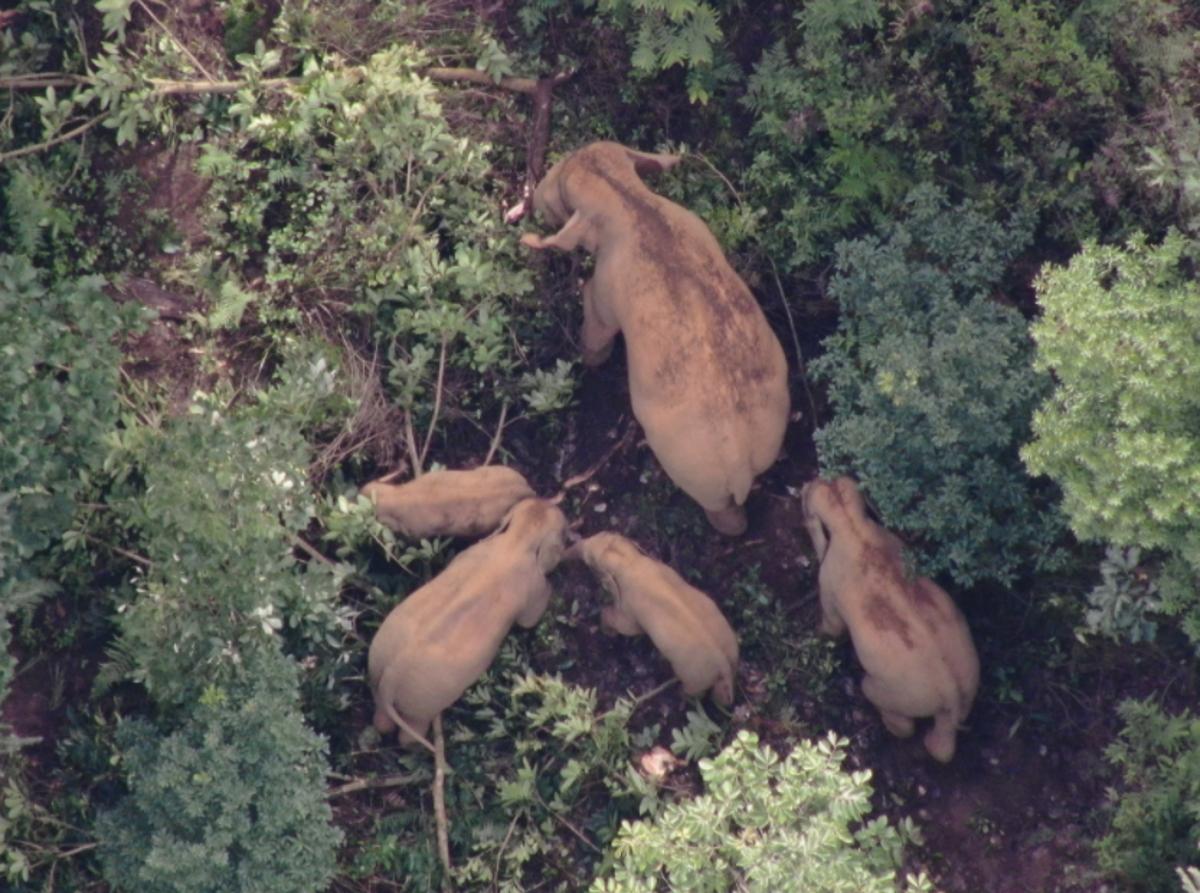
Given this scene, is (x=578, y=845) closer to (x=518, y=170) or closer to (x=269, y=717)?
(x=269, y=717)

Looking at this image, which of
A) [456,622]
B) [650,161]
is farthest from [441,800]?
[650,161]

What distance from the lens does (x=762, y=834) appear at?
7.09 metres

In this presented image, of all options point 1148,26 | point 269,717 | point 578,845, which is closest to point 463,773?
point 578,845

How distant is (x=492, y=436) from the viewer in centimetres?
923

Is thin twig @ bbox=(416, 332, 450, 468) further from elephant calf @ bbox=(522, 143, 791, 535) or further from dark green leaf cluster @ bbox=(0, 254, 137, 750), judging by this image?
dark green leaf cluster @ bbox=(0, 254, 137, 750)

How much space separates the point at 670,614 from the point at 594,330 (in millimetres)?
1792

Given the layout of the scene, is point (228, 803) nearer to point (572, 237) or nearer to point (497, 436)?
point (497, 436)

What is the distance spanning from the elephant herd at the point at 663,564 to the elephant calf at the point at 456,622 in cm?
1

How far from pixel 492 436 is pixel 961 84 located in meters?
3.41

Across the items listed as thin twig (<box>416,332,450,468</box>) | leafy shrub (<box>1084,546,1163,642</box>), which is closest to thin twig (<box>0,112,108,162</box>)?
thin twig (<box>416,332,450,468</box>)

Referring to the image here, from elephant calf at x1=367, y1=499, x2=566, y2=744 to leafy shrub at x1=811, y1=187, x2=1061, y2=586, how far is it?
1726mm

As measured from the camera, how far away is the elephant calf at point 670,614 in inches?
320

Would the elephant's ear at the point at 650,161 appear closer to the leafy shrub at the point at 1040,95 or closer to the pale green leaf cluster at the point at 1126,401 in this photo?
the leafy shrub at the point at 1040,95

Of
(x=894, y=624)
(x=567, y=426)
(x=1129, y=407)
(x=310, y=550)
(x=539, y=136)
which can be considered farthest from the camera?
(x=539, y=136)
